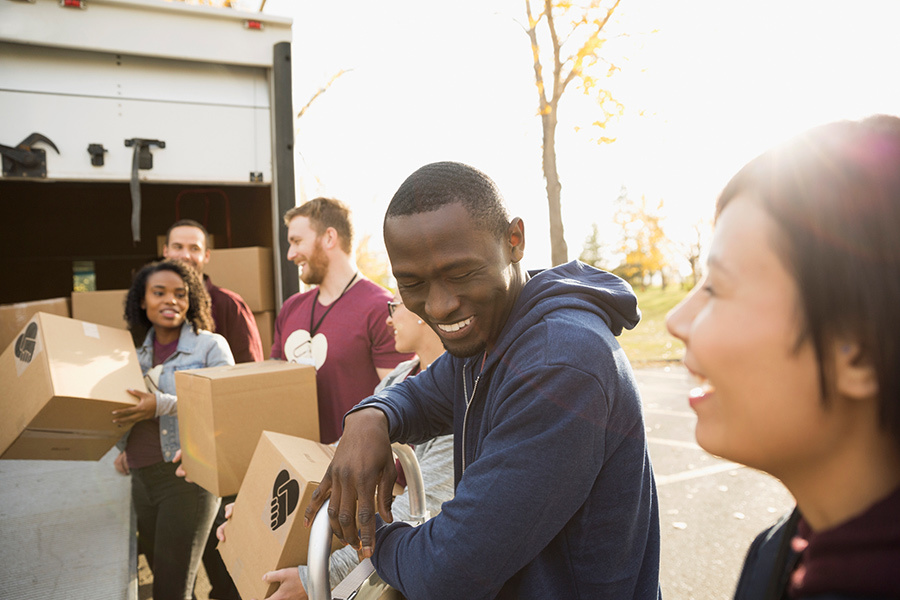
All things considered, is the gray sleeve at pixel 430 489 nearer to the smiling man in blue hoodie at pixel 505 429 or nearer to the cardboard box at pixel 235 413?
the smiling man in blue hoodie at pixel 505 429

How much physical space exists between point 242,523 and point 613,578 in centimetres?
119

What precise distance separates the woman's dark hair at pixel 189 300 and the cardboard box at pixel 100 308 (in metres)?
0.72

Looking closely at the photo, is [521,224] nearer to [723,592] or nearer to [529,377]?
[529,377]

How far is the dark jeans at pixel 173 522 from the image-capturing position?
267 cm

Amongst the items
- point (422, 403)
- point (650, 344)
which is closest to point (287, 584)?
point (422, 403)

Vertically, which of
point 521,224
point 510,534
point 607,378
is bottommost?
point 510,534

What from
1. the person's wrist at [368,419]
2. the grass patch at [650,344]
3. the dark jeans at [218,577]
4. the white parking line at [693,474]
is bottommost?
the grass patch at [650,344]

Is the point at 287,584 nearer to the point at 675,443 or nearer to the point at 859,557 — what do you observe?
the point at 859,557

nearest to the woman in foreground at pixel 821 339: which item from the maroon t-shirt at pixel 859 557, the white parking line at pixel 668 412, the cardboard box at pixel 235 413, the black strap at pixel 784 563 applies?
the maroon t-shirt at pixel 859 557

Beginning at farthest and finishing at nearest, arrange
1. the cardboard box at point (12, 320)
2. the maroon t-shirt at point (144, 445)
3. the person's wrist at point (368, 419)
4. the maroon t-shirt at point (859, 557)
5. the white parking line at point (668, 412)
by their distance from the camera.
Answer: the white parking line at point (668, 412), the cardboard box at point (12, 320), the maroon t-shirt at point (144, 445), the person's wrist at point (368, 419), the maroon t-shirt at point (859, 557)

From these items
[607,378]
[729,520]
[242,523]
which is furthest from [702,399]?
[729,520]

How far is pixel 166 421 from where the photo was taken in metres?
2.75

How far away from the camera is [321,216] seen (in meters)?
3.32

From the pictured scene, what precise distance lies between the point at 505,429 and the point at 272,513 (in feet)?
3.07
